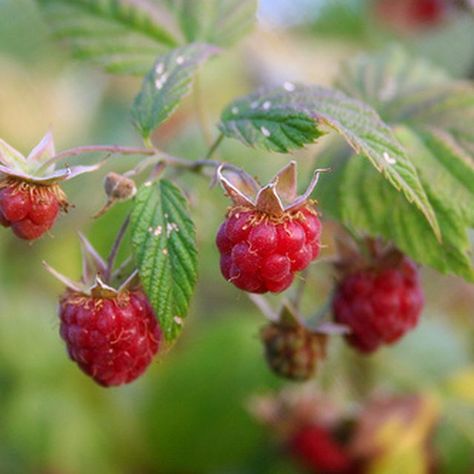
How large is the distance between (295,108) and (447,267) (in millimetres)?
278

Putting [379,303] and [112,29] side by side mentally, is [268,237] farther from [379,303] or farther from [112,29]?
[112,29]

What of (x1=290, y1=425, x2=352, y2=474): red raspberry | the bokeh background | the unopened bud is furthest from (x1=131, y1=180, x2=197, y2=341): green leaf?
(x1=290, y1=425, x2=352, y2=474): red raspberry

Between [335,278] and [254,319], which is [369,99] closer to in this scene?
[335,278]

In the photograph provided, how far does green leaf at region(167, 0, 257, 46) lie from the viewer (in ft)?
4.47

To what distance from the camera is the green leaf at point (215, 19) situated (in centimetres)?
136

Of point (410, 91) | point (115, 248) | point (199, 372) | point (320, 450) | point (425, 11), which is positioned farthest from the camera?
point (425, 11)

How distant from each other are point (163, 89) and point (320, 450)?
89 cm

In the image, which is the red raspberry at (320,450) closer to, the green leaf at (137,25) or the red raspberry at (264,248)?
the green leaf at (137,25)

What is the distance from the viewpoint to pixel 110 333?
965mm

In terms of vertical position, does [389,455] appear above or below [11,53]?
below

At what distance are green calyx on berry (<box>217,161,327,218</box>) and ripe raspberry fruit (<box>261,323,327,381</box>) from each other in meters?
0.28

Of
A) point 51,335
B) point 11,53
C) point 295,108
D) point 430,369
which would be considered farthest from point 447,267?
point 11,53

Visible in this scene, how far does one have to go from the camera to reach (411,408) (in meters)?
1.73

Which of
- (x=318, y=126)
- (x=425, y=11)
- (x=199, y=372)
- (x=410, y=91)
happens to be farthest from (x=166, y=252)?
(x=425, y=11)
